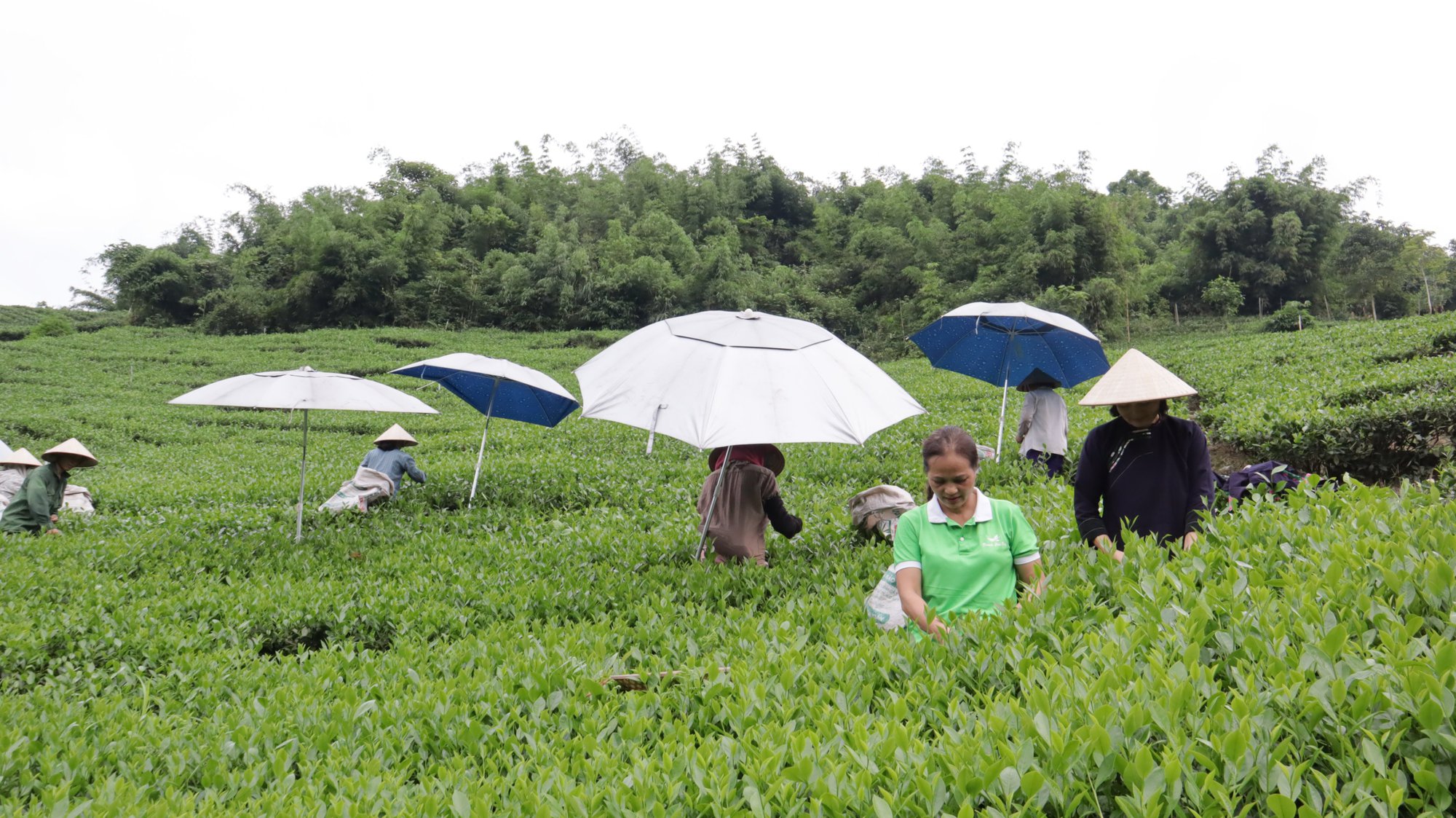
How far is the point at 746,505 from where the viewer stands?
17.1 feet

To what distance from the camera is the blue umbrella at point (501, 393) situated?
25.8 feet

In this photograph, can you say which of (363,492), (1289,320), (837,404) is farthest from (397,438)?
(1289,320)

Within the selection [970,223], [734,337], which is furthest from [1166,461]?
[970,223]

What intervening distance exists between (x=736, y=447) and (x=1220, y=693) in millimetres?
3465

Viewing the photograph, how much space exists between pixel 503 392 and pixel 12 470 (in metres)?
5.61

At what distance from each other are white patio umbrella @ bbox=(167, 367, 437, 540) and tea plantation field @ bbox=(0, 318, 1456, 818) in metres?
1.22

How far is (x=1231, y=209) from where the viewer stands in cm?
3991

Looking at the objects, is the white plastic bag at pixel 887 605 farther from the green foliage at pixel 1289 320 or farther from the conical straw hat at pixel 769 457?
the green foliage at pixel 1289 320

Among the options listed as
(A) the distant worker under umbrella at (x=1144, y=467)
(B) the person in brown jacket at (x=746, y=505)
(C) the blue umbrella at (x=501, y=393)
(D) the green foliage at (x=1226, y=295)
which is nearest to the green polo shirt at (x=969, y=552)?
(A) the distant worker under umbrella at (x=1144, y=467)

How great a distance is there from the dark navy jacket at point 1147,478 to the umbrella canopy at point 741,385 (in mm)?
1085

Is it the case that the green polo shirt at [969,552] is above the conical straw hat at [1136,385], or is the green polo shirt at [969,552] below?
below

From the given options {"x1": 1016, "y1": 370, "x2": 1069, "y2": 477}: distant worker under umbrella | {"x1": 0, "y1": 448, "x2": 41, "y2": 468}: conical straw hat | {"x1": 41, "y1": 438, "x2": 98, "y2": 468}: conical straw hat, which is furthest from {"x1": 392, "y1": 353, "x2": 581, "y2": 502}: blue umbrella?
{"x1": 1016, "y1": 370, "x2": 1069, "y2": 477}: distant worker under umbrella

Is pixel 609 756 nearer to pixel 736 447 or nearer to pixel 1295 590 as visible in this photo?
pixel 1295 590

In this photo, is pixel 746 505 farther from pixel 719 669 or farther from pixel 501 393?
pixel 501 393
